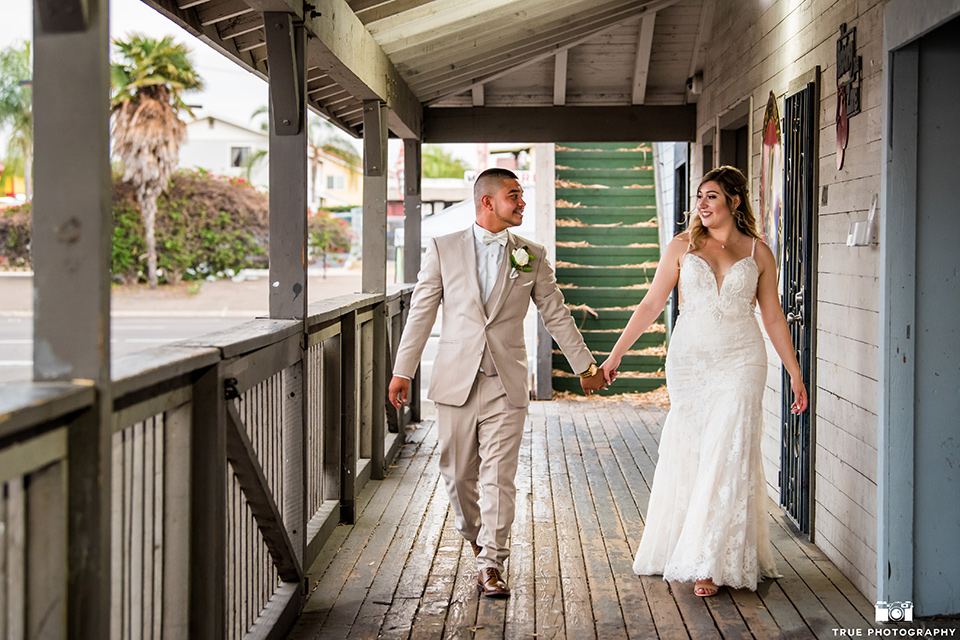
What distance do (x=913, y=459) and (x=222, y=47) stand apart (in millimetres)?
3505

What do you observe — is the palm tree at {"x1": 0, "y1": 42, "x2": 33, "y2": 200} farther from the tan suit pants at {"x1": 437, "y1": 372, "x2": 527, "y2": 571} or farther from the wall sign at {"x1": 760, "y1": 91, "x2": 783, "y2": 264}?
the wall sign at {"x1": 760, "y1": 91, "x2": 783, "y2": 264}

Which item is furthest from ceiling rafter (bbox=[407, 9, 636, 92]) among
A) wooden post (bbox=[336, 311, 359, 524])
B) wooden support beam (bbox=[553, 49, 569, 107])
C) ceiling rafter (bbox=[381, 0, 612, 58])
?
wooden post (bbox=[336, 311, 359, 524])

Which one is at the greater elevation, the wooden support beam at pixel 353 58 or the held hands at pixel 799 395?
the wooden support beam at pixel 353 58

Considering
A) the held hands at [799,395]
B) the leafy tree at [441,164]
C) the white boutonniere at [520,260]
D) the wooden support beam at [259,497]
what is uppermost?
the leafy tree at [441,164]

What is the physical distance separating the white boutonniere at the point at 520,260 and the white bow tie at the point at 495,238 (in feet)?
0.20

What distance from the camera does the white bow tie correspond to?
392cm

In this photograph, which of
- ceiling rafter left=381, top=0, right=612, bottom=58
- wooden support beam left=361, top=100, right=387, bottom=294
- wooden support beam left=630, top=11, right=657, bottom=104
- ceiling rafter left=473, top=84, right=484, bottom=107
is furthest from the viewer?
ceiling rafter left=473, top=84, right=484, bottom=107

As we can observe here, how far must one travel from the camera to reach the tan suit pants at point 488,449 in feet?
12.6

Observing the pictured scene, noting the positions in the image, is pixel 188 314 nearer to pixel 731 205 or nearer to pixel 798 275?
pixel 798 275

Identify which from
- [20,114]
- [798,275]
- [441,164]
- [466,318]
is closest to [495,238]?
[466,318]

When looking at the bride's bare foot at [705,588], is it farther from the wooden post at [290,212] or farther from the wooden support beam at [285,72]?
the wooden support beam at [285,72]

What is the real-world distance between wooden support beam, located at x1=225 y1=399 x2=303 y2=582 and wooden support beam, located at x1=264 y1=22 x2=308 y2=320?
0.91 metres

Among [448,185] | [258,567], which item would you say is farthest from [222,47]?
[448,185]

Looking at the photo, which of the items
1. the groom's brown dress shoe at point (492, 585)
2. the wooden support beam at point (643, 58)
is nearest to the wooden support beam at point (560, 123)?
the wooden support beam at point (643, 58)
